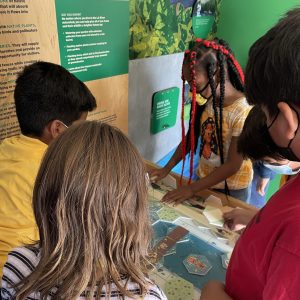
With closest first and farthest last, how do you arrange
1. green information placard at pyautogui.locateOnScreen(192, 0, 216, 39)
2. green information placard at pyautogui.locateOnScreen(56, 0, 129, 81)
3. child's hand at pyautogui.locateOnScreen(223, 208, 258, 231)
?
child's hand at pyautogui.locateOnScreen(223, 208, 258, 231)
green information placard at pyautogui.locateOnScreen(56, 0, 129, 81)
green information placard at pyautogui.locateOnScreen(192, 0, 216, 39)

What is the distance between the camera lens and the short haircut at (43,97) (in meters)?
0.74

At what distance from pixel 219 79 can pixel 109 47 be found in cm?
48

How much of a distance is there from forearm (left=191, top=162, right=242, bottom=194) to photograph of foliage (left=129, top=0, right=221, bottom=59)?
2.23 feet

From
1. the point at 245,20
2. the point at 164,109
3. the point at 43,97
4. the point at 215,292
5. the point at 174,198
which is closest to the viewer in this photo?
the point at 215,292

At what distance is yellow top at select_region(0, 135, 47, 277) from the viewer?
658mm

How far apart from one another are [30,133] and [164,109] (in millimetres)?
1056

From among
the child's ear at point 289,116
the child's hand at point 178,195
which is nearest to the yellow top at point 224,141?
the child's hand at point 178,195

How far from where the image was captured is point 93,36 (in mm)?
1113

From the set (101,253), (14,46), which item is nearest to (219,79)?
(14,46)

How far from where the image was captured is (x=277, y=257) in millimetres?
391

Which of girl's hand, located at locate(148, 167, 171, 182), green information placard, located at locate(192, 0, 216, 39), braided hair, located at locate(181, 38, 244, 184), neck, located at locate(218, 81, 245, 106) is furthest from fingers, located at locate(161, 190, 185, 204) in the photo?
green information placard, located at locate(192, 0, 216, 39)

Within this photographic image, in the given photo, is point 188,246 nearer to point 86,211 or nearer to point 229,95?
point 86,211

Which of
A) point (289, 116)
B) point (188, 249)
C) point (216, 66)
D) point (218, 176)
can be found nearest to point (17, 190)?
point (188, 249)

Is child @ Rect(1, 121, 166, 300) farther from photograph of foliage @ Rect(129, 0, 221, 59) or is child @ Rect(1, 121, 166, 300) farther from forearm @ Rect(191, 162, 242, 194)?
photograph of foliage @ Rect(129, 0, 221, 59)
